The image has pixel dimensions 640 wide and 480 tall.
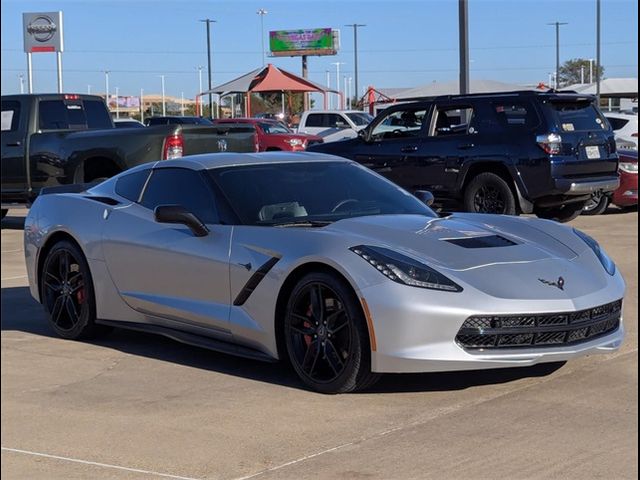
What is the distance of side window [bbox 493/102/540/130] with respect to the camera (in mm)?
13141

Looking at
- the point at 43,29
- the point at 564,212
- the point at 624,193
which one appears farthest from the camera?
the point at 43,29

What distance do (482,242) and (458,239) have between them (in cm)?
14

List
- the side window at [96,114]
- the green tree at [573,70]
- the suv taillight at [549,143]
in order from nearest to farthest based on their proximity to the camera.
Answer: the suv taillight at [549,143] < the side window at [96,114] < the green tree at [573,70]

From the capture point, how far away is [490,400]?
18.2ft

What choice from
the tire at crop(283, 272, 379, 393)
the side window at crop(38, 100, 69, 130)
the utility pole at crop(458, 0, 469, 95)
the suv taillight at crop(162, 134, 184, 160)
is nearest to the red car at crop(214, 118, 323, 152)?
the utility pole at crop(458, 0, 469, 95)

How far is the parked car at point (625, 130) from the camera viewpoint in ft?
64.7

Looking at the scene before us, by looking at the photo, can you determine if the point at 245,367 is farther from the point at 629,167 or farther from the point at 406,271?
the point at 629,167

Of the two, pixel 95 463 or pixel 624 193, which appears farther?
pixel 624 193

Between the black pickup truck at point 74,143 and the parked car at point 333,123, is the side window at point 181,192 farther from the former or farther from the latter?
the parked car at point 333,123

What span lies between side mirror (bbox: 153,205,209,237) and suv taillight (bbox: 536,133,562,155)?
739 cm

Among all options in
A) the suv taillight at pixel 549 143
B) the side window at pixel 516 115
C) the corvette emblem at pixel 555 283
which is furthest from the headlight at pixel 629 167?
the corvette emblem at pixel 555 283

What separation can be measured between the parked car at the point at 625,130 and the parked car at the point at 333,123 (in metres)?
10.5

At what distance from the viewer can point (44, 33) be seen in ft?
119

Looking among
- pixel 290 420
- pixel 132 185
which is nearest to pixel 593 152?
pixel 132 185
